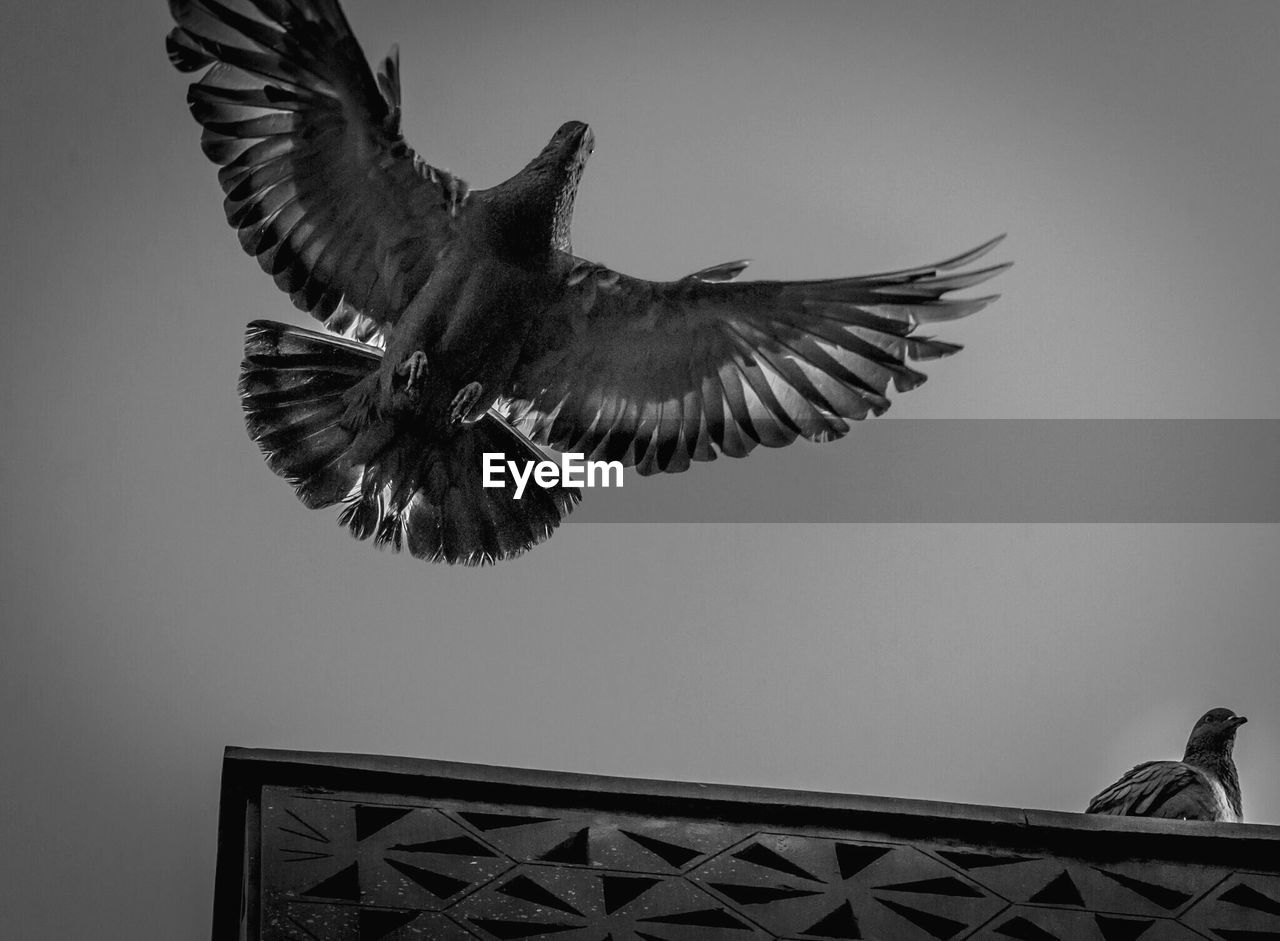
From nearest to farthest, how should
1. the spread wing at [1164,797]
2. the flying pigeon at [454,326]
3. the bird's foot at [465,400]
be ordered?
the spread wing at [1164,797], the flying pigeon at [454,326], the bird's foot at [465,400]

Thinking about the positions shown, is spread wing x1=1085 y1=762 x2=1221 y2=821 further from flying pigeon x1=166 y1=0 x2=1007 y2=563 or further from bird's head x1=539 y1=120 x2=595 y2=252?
bird's head x1=539 y1=120 x2=595 y2=252

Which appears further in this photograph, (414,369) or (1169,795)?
(414,369)

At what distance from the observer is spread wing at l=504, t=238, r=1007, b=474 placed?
5844 millimetres

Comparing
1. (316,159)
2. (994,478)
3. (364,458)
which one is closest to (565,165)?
(316,159)

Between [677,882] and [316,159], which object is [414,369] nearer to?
[316,159]

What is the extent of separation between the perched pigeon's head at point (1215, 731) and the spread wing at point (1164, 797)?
0.51 metres

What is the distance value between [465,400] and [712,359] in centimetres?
81

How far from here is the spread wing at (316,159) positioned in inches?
223

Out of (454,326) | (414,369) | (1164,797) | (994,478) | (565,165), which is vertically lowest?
(1164,797)

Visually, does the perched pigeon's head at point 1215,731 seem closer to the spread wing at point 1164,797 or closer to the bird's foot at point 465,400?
the spread wing at point 1164,797

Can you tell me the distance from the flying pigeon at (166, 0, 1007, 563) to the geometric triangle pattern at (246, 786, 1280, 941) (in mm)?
1585

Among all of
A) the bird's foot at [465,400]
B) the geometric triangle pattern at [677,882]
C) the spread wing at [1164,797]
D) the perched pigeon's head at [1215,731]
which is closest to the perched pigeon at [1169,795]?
the spread wing at [1164,797]

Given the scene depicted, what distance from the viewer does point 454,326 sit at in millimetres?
6082

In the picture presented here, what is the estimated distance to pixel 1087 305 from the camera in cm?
915
